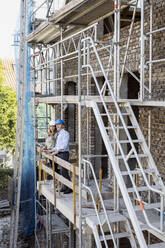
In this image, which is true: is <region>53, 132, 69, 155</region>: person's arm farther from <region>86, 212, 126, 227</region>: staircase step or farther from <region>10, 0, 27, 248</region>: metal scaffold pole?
<region>10, 0, 27, 248</region>: metal scaffold pole

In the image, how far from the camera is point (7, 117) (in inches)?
692

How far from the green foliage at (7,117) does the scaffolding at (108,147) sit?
454cm

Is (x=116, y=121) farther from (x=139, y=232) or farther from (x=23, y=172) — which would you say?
(x=23, y=172)

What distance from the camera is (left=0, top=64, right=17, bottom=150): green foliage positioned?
57.1ft


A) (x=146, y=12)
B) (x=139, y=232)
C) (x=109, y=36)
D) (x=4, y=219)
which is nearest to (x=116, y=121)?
(x=139, y=232)

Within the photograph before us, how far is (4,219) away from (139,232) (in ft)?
34.4

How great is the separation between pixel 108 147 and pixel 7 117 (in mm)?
13398

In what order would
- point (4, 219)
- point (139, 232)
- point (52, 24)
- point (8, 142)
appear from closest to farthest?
1. point (139, 232)
2. point (52, 24)
3. point (4, 219)
4. point (8, 142)

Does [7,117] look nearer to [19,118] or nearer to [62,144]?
[19,118]

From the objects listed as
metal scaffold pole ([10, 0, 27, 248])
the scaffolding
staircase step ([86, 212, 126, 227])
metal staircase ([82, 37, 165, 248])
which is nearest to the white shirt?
the scaffolding

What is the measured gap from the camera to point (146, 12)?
698cm

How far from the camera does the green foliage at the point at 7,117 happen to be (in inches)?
685

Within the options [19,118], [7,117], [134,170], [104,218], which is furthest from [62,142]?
[7,117]

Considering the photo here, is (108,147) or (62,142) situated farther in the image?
(62,142)
